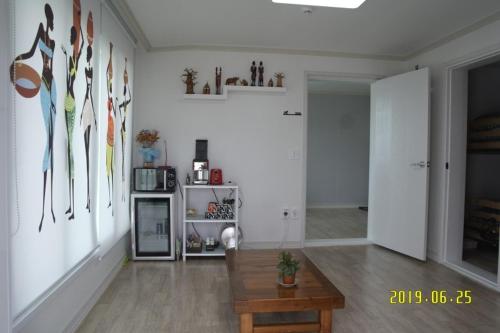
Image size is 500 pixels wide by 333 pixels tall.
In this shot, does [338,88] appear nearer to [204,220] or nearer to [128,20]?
[204,220]

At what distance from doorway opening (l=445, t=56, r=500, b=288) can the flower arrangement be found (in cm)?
318

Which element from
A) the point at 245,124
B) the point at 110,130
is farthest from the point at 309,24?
the point at 110,130

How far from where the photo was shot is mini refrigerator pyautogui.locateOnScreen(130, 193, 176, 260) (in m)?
3.59

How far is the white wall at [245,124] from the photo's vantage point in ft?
12.9

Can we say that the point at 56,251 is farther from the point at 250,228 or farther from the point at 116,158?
the point at 250,228

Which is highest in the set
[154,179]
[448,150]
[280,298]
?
[448,150]

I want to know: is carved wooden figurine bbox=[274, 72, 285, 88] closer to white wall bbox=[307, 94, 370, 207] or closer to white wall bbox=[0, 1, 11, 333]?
white wall bbox=[0, 1, 11, 333]

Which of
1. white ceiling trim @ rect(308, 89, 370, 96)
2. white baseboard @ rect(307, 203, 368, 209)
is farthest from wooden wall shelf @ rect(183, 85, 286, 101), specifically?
white baseboard @ rect(307, 203, 368, 209)

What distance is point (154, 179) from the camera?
3652 millimetres

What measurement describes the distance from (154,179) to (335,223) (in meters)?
3.22

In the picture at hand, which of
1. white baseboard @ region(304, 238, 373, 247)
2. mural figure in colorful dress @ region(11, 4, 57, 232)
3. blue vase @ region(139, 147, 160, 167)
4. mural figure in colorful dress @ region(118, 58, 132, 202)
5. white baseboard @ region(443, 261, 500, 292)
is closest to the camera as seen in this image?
mural figure in colorful dress @ region(11, 4, 57, 232)

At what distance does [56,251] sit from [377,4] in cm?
290

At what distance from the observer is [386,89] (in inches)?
161

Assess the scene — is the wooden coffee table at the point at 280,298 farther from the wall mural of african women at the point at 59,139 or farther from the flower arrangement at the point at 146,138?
the flower arrangement at the point at 146,138
